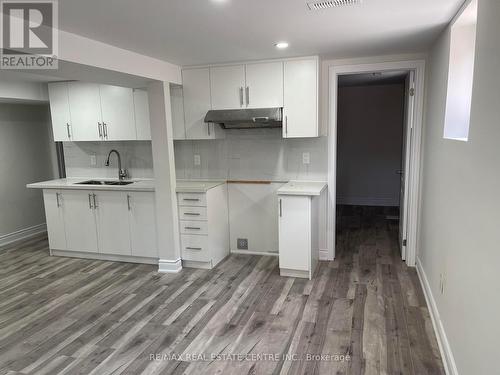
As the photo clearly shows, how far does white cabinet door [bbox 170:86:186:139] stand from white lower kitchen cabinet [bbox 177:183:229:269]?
74cm

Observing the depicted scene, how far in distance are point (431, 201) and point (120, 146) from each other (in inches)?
150

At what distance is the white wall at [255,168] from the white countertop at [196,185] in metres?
0.16

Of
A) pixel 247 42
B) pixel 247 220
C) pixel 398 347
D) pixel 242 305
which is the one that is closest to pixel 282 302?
pixel 242 305

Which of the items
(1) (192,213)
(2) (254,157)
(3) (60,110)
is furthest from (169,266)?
(3) (60,110)

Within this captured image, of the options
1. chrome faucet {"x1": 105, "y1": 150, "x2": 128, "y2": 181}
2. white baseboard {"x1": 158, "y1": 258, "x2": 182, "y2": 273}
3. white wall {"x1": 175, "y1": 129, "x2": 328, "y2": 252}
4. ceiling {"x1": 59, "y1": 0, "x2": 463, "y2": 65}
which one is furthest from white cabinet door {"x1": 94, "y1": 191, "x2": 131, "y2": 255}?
ceiling {"x1": 59, "y1": 0, "x2": 463, "y2": 65}

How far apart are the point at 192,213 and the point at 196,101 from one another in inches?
49.8

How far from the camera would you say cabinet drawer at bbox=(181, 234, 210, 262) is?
390cm

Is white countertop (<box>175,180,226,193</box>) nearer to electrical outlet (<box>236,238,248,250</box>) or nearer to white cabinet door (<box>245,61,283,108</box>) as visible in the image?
electrical outlet (<box>236,238,248,250</box>)

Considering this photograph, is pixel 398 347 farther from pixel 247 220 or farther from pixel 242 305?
pixel 247 220

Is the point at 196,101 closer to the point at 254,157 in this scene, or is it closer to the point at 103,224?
the point at 254,157

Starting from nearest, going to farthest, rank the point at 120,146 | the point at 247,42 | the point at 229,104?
1. the point at 247,42
2. the point at 229,104
3. the point at 120,146

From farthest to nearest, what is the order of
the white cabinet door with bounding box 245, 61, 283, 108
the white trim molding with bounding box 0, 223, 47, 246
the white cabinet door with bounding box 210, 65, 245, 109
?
the white trim molding with bounding box 0, 223, 47, 246 → the white cabinet door with bounding box 210, 65, 245, 109 → the white cabinet door with bounding box 245, 61, 283, 108

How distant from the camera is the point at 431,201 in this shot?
3.11 meters

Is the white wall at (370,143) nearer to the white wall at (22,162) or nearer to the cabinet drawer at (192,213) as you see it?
the cabinet drawer at (192,213)
